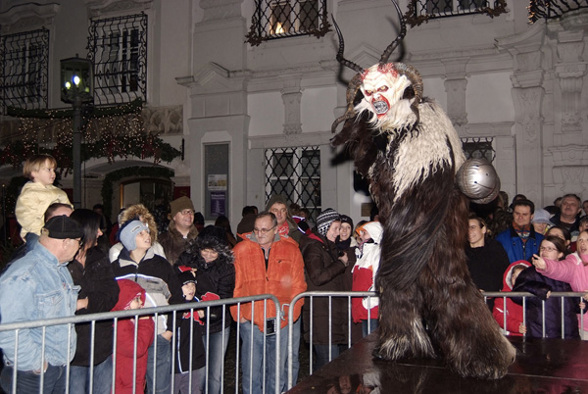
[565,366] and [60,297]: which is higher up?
[60,297]

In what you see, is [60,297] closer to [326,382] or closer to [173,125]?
[326,382]

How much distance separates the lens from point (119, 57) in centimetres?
1272

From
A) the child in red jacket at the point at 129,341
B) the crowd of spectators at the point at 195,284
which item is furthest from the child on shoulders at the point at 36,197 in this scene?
the child in red jacket at the point at 129,341

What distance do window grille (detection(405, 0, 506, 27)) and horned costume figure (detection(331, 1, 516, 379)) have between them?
7.06 m

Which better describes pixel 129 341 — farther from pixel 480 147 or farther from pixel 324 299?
pixel 480 147

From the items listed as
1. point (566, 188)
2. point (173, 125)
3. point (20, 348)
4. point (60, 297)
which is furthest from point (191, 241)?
point (173, 125)

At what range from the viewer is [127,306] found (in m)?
3.96

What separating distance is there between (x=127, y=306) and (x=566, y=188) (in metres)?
7.59

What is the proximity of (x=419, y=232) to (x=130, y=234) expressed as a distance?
7.05ft

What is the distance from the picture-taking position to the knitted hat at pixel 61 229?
3.41m

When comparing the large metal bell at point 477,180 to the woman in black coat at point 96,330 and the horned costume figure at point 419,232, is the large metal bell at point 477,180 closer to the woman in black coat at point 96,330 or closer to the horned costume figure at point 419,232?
the horned costume figure at point 419,232

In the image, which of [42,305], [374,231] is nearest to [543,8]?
[374,231]

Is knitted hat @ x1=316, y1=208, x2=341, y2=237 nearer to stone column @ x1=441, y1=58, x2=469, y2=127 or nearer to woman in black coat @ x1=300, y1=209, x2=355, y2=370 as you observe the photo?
woman in black coat @ x1=300, y1=209, x2=355, y2=370

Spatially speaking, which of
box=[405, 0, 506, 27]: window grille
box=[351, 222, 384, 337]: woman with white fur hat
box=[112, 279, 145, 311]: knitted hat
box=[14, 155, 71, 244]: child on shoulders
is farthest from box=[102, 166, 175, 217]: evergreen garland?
box=[112, 279, 145, 311]: knitted hat
